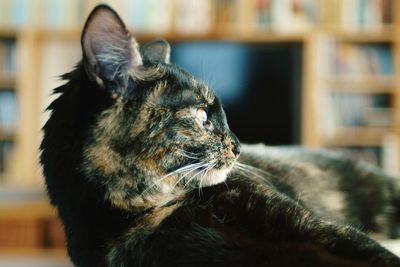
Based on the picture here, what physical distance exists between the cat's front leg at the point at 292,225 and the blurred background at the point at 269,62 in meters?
2.34

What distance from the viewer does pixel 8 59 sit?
342 centimetres

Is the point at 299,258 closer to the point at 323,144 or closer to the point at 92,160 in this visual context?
the point at 92,160

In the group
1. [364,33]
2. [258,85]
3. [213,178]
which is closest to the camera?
[213,178]

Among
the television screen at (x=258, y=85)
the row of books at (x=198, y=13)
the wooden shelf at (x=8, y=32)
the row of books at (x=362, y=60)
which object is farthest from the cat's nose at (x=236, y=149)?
the wooden shelf at (x=8, y=32)

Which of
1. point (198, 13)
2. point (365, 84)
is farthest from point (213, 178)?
point (365, 84)

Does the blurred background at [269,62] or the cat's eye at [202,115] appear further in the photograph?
the blurred background at [269,62]

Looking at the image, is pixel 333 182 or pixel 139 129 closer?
pixel 139 129

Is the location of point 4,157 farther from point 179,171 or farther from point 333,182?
point 179,171

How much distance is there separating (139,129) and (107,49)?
0.13 metres

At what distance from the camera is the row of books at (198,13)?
3271mm

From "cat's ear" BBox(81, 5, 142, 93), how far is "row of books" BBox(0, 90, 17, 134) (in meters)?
2.74

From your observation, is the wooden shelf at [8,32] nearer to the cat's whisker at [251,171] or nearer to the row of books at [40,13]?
the row of books at [40,13]

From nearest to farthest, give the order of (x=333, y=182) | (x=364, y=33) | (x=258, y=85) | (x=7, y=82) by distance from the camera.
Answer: (x=333, y=182) → (x=258, y=85) → (x=364, y=33) → (x=7, y=82)

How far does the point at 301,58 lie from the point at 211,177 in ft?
8.17
